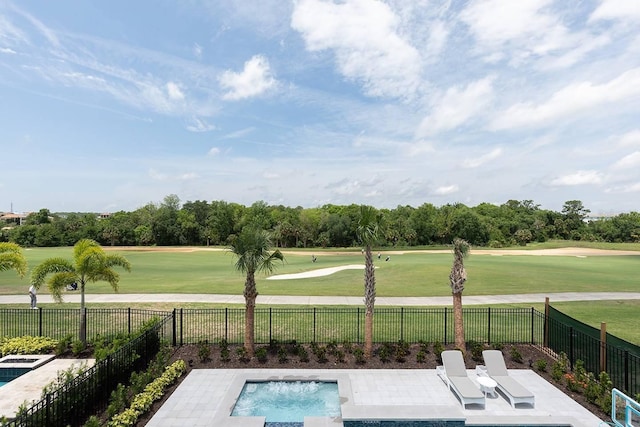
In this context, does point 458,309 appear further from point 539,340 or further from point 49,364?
point 49,364

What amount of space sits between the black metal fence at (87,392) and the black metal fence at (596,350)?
14.9 m

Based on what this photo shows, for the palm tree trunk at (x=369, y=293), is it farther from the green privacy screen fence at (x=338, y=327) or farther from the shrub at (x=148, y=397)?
the shrub at (x=148, y=397)

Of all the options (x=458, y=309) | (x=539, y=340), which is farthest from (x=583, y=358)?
(x=458, y=309)

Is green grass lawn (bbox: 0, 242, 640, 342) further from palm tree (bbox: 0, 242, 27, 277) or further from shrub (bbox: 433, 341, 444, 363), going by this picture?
shrub (bbox: 433, 341, 444, 363)

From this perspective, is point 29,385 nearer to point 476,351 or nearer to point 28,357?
point 28,357

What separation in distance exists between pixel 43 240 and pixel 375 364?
9499 cm

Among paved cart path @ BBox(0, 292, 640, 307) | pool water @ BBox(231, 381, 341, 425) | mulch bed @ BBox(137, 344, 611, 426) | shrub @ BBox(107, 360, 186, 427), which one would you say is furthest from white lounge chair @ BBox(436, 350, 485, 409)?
paved cart path @ BBox(0, 292, 640, 307)

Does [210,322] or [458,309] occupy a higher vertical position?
[458,309]

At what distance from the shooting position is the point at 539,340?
1577 cm

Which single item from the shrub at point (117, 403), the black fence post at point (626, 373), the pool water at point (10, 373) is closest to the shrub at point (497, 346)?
the black fence post at point (626, 373)

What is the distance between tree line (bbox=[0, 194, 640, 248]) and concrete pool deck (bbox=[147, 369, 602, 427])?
6745 cm

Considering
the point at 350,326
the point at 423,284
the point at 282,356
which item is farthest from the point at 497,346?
the point at 423,284

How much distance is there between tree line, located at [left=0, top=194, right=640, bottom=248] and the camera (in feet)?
280

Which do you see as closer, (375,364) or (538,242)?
(375,364)
